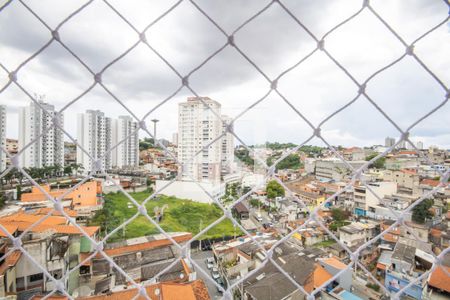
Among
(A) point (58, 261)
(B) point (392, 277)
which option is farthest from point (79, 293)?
(B) point (392, 277)

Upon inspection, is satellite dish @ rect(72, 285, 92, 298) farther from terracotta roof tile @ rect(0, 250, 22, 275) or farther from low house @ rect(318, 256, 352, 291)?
low house @ rect(318, 256, 352, 291)

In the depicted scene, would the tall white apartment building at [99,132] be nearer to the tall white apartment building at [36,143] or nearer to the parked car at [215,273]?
the tall white apartment building at [36,143]

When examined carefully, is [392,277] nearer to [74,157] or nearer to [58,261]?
[58,261]

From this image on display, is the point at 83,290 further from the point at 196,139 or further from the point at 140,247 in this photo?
the point at 196,139

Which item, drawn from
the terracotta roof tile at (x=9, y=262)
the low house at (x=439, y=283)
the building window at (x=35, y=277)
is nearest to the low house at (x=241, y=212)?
the low house at (x=439, y=283)

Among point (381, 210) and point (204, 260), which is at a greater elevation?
point (381, 210)

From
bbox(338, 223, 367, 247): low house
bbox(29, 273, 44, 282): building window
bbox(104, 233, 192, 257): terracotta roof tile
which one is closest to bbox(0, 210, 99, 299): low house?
bbox(29, 273, 44, 282): building window
